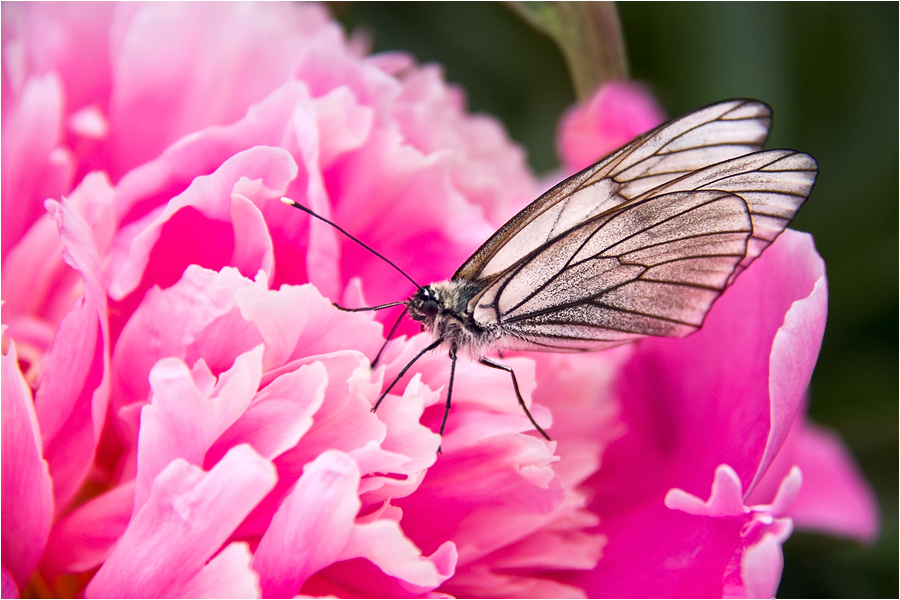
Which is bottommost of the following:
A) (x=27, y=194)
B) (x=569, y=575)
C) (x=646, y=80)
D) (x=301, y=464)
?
(x=569, y=575)

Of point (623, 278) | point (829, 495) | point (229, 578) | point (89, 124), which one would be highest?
point (89, 124)

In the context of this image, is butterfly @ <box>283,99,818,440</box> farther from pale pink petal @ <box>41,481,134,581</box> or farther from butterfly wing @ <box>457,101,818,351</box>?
pale pink petal @ <box>41,481,134,581</box>

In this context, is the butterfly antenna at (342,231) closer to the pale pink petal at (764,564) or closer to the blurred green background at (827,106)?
the pale pink petal at (764,564)

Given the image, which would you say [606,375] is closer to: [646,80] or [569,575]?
[569,575]

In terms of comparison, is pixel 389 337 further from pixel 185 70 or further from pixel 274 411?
pixel 185 70

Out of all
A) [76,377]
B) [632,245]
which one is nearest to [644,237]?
[632,245]

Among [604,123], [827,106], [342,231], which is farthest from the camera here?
[827,106]

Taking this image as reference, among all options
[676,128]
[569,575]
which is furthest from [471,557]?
[676,128]

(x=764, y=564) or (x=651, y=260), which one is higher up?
A: (x=651, y=260)
